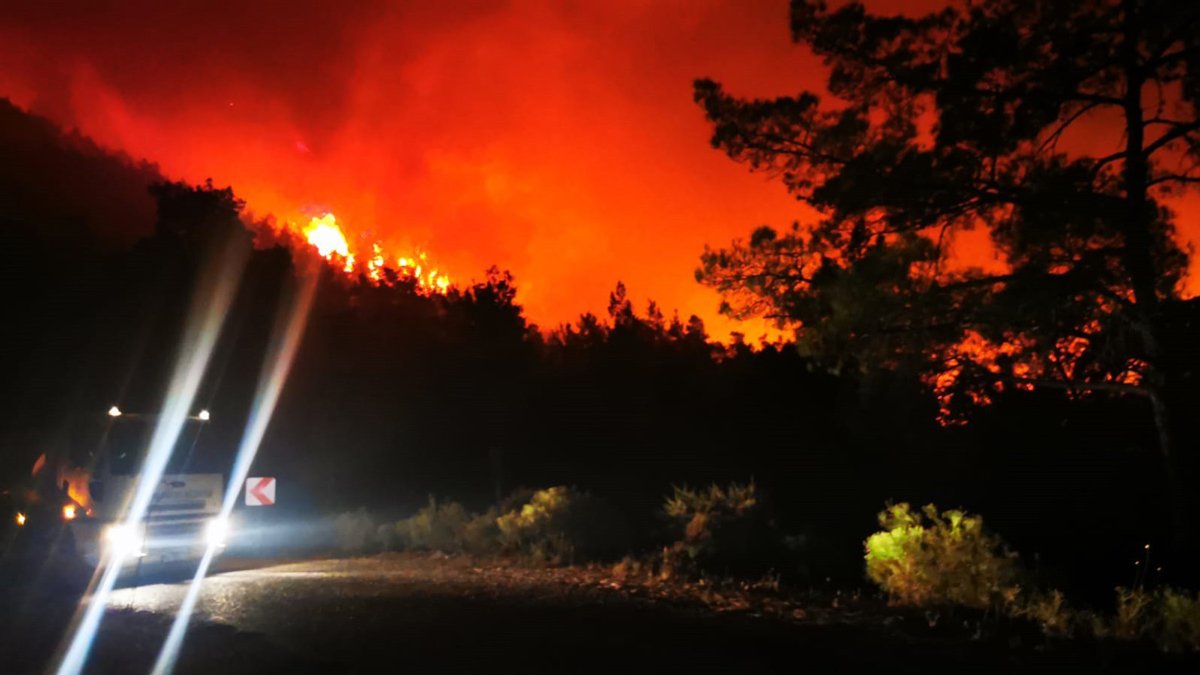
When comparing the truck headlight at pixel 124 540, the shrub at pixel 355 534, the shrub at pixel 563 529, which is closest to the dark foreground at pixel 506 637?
the truck headlight at pixel 124 540

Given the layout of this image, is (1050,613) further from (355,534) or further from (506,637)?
(355,534)

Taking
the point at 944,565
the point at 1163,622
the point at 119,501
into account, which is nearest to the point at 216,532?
the point at 119,501

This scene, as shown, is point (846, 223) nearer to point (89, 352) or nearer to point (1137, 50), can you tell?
point (1137, 50)

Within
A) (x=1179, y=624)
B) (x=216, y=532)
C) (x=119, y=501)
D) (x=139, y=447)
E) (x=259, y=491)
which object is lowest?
(x=1179, y=624)

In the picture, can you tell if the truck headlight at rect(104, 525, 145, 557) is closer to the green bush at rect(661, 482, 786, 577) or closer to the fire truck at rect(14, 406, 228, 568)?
→ the fire truck at rect(14, 406, 228, 568)

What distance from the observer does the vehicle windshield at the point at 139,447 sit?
47.6 ft

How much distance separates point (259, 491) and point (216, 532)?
166 centimetres

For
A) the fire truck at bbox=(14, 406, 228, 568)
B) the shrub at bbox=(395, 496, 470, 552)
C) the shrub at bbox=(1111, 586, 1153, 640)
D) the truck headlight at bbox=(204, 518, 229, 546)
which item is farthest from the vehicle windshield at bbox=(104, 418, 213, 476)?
the shrub at bbox=(1111, 586, 1153, 640)

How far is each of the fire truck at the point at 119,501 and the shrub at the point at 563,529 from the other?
467 centimetres

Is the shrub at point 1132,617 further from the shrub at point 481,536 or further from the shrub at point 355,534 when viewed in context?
the shrub at point 355,534

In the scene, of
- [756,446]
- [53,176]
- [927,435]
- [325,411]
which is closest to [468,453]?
[325,411]

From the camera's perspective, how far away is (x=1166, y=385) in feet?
45.2

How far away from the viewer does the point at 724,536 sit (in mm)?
14500

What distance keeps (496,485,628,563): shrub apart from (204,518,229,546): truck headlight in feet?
14.6
